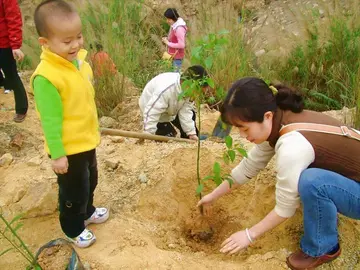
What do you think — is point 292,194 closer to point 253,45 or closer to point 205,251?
point 205,251

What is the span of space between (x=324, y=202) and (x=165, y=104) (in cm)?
159

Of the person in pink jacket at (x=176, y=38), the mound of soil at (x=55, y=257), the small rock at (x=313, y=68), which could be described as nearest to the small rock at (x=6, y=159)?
the mound of soil at (x=55, y=257)

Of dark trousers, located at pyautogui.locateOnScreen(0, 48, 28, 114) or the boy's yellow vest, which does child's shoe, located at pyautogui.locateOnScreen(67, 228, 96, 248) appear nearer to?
the boy's yellow vest

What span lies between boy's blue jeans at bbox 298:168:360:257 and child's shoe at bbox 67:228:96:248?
103 centimetres

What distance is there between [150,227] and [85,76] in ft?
2.90

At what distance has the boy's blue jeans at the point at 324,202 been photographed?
67.6 inches

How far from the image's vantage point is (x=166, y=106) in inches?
122

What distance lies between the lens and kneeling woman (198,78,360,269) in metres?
1.70

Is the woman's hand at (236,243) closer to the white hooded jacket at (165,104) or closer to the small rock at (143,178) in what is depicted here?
the small rock at (143,178)

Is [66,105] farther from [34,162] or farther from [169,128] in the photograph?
[169,128]

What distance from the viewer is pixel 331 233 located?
1.86 m

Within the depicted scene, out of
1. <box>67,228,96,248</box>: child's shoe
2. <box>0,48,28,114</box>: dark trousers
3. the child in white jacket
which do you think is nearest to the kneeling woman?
<box>67,228,96,248</box>: child's shoe

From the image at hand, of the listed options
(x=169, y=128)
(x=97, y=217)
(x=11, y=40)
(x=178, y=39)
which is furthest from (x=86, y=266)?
(x=178, y=39)

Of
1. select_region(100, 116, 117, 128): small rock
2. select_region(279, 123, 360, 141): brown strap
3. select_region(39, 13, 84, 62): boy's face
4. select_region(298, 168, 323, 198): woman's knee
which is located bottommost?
select_region(100, 116, 117, 128): small rock
